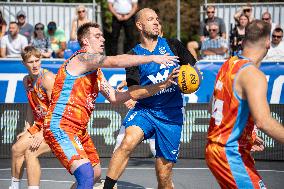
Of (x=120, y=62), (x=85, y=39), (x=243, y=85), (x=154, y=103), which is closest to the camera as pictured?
(x=243, y=85)

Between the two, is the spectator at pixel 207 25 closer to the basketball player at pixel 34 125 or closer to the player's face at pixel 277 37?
the player's face at pixel 277 37

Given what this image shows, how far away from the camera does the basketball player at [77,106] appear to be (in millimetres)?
7062

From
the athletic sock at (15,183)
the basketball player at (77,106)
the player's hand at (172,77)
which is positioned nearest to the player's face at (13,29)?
the athletic sock at (15,183)

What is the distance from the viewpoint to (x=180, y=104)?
28.6 feet

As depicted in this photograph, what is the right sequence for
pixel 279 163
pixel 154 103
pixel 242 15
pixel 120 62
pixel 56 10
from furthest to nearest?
1. pixel 56 10
2. pixel 242 15
3. pixel 279 163
4. pixel 154 103
5. pixel 120 62

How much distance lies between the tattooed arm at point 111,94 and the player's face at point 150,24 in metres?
1.01

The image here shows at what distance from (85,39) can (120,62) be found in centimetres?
87

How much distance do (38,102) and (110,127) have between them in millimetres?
4361

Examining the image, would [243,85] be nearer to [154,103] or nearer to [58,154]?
[58,154]

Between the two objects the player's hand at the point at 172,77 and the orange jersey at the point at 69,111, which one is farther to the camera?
the player's hand at the point at 172,77

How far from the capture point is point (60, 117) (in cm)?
738

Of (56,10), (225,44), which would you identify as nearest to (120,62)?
(225,44)

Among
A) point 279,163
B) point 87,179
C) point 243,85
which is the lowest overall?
point 279,163

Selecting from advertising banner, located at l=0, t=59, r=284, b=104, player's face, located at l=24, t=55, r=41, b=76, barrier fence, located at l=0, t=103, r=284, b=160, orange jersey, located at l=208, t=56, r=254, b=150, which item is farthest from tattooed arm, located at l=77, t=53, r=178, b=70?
advertising banner, located at l=0, t=59, r=284, b=104
